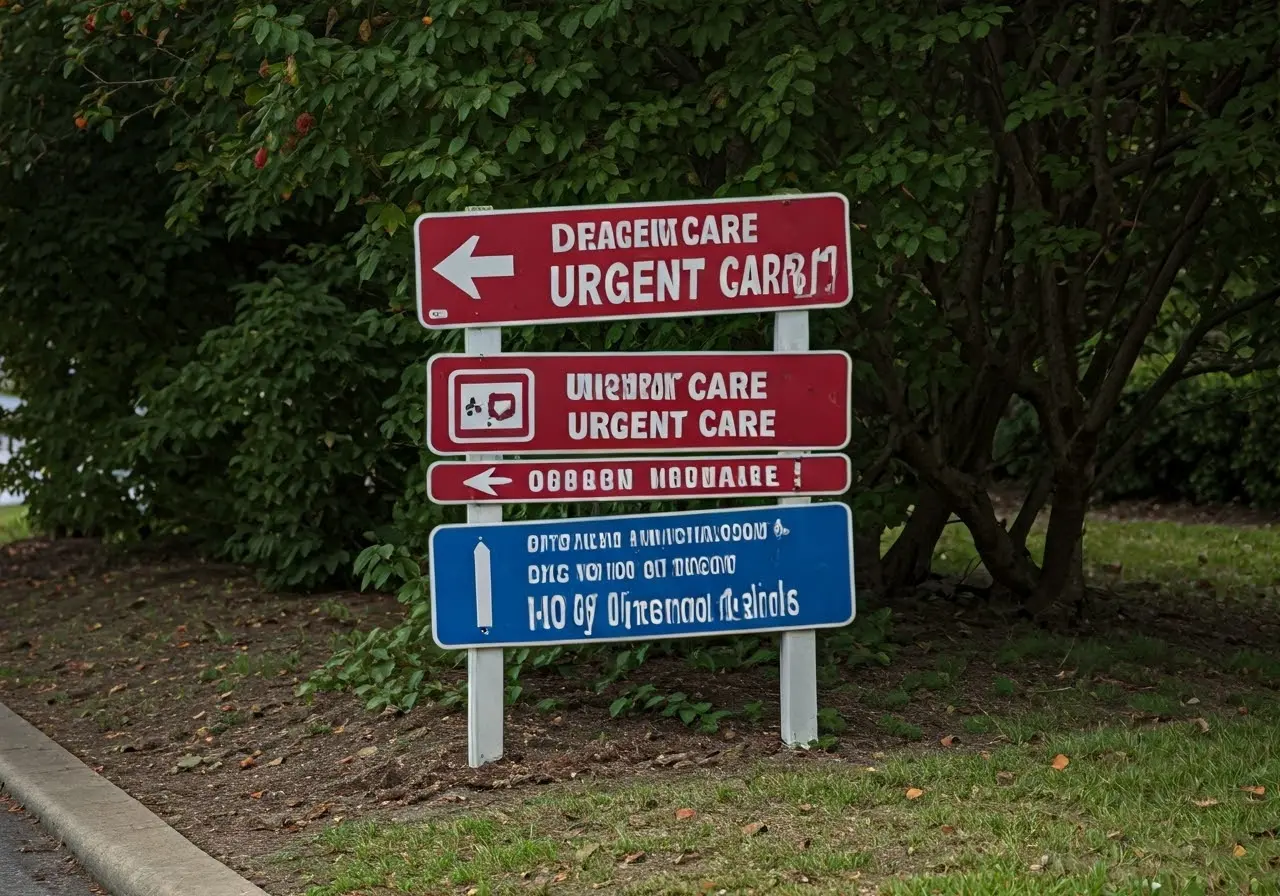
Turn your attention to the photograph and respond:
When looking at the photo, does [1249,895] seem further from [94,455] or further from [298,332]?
[94,455]

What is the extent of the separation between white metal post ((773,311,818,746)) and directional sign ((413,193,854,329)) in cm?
9

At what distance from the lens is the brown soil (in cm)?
641

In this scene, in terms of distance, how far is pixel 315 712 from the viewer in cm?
778

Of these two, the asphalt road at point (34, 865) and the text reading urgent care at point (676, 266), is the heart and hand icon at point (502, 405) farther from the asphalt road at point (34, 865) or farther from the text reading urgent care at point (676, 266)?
the asphalt road at point (34, 865)

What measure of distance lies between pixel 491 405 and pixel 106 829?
215 cm

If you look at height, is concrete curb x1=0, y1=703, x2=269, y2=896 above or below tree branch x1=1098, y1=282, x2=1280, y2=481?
below

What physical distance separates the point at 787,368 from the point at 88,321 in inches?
311

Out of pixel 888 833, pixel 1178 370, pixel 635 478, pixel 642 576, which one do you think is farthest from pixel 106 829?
pixel 1178 370

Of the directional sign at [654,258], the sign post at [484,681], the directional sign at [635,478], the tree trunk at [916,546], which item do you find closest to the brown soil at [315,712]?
the sign post at [484,681]

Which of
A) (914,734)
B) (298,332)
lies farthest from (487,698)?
(298,332)

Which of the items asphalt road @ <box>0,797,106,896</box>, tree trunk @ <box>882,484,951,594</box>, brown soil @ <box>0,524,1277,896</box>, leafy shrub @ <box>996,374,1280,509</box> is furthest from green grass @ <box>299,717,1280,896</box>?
leafy shrub @ <box>996,374,1280,509</box>

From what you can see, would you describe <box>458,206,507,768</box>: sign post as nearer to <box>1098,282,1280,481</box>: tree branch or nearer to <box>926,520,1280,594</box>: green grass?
<box>1098,282,1280,481</box>: tree branch

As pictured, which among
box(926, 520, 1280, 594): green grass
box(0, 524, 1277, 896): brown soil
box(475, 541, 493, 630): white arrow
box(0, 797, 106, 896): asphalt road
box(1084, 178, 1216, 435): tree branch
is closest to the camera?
box(0, 797, 106, 896): asphalt road

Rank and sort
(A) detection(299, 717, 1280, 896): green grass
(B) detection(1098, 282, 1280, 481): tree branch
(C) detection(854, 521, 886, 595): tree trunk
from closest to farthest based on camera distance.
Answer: (A) detection(299, 717, 1280, 896): green grass → (B) detection(1098, 282, 1280, 481): tree branch → (C) detection(854, 521, 886, 595): tree trunk
